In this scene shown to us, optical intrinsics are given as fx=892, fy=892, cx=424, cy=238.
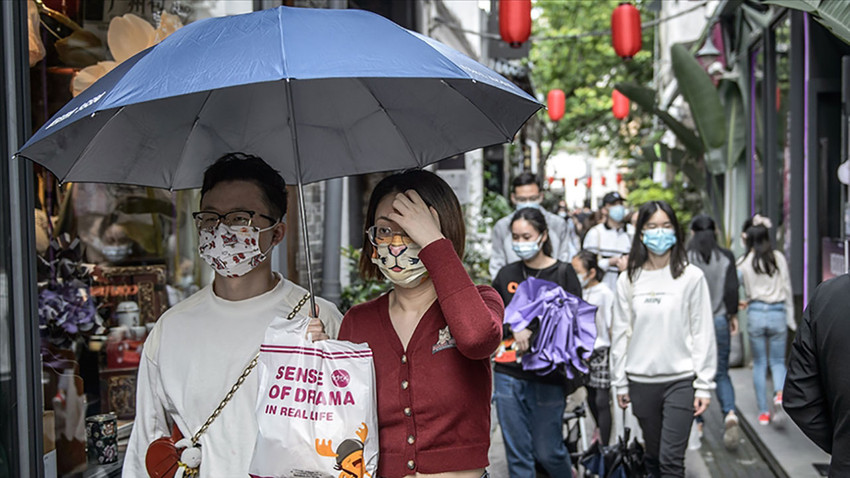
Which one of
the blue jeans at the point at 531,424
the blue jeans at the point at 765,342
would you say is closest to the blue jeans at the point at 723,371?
the blue jeans at the point at 765,342

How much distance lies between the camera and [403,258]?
2.68 m

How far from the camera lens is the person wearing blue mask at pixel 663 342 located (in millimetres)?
5609

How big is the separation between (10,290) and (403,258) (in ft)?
6.15

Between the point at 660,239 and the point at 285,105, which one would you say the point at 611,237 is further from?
the point at 285,105

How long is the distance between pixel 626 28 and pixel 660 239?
6.11 m

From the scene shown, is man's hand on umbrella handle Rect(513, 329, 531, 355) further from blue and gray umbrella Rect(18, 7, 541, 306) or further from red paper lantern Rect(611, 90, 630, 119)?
red paper lantern Rect(611, 90, 630, 119)

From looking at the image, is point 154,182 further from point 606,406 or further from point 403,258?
point 606,406

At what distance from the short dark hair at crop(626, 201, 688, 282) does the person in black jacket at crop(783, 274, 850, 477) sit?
254 centimetres

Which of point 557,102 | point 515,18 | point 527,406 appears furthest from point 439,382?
point 557,102

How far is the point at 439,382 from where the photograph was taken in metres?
2.62

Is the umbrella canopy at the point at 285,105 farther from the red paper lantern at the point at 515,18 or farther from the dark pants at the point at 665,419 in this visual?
the red paper lantern at the point at 515,18

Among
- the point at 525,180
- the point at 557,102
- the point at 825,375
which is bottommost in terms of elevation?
the point at 825,375

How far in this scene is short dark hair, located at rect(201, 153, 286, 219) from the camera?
2990 millimetres

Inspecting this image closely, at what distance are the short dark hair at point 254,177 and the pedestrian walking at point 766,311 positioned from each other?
263 inches
